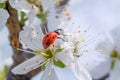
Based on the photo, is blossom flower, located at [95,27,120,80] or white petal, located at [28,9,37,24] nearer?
white petal, located at [28,9,37,24]

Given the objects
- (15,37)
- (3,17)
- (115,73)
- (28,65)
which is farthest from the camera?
(115,73)

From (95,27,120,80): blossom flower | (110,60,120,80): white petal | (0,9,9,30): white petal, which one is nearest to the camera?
(0,9,9,30): white petal

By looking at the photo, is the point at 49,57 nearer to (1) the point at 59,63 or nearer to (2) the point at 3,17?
(1) the point at 59,63

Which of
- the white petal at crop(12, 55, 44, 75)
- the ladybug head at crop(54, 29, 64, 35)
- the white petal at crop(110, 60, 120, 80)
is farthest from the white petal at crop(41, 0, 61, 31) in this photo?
the white petal at crop(110, 60, 120, 80)

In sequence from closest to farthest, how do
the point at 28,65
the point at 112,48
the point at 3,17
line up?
the point at 3,17 < the point at 28,65 < the point at 112,48

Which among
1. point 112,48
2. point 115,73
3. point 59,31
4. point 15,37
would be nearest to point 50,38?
point 59,31

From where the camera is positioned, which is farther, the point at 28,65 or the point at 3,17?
the point at 28,65

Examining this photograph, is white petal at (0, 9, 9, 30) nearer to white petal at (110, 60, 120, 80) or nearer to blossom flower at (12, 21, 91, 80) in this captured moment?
blossom flower at (12, 21, 91, 80)

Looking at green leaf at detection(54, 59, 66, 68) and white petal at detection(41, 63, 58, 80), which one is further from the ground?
green leaf at detection(54, 59, 66, 68)

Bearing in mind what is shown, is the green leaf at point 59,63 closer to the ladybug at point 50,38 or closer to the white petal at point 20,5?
the ladybug at point 50,38
